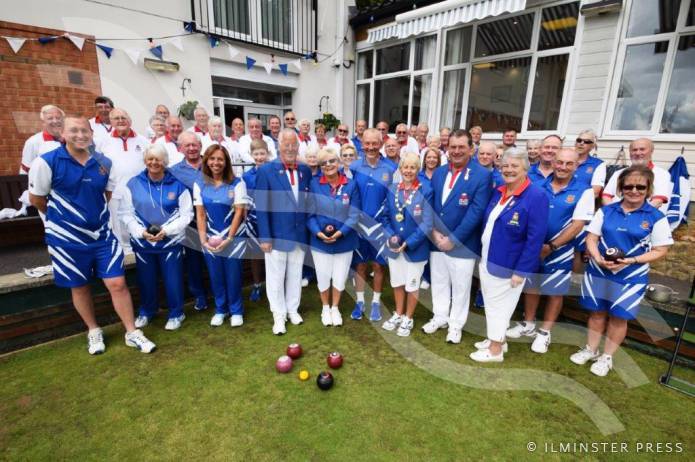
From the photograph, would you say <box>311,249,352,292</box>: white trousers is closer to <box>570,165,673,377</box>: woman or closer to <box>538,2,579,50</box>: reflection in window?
<box>570,165,673,377</box>: woman

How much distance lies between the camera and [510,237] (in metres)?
2.52

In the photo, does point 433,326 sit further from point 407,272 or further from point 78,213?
point 78,213

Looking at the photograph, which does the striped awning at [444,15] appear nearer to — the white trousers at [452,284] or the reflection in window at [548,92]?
the reflection in window at [548,92]

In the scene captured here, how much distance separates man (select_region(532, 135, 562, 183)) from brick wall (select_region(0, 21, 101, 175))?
675cm

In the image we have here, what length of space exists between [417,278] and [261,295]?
1992mm

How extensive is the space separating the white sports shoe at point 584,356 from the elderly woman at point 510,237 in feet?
2.36

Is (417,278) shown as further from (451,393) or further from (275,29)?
(275,29)

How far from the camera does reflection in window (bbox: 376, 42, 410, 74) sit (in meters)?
8.26

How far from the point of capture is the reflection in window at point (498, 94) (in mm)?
6328

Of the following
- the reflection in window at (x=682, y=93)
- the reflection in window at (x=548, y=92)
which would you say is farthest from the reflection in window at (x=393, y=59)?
the reflection in window at (x=682, y=93)

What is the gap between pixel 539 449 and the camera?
2.09m

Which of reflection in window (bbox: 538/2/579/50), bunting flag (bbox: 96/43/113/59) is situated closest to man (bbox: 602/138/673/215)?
reflection in window (bbox: 538/2/579/50)

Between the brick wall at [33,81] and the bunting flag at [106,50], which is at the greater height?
the bunting flag at [106,50]

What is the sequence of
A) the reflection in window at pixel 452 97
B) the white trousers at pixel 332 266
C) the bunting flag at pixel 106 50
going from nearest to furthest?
the white trousers at pixel 332 266 → the bunting flag at pixel 106 50 → the reflection in window at pixel 452 97
